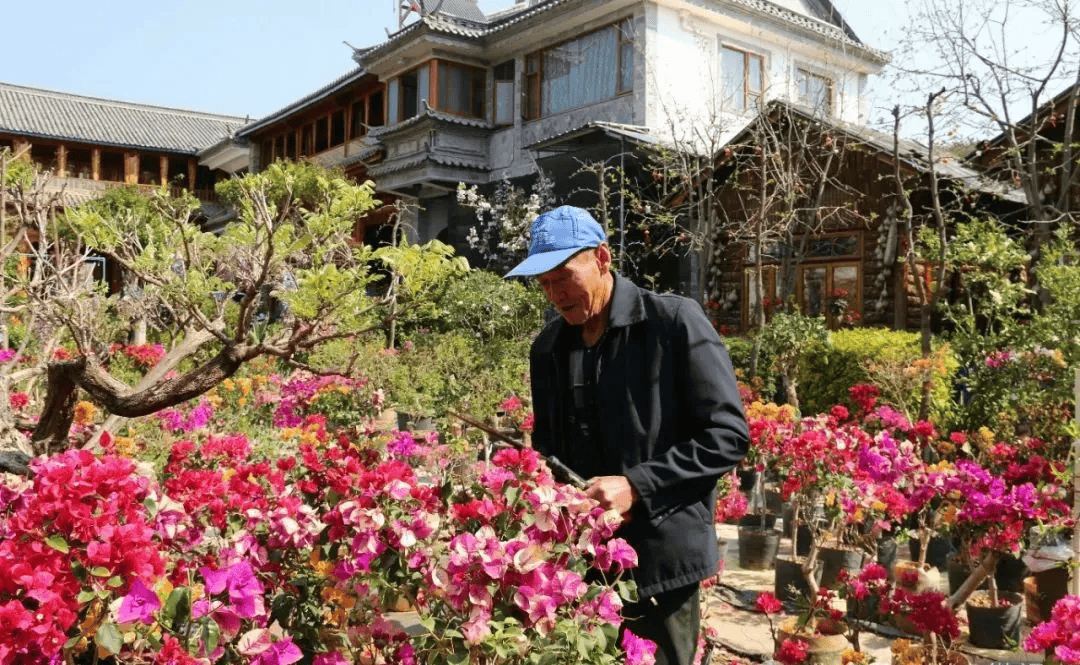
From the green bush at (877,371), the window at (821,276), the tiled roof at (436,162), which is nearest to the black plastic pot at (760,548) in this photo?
the green bush at (877,371)

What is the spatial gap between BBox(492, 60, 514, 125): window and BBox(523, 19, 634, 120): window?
1.64 ft

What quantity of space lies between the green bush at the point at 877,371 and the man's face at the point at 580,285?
6.86m

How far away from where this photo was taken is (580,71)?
1781cm

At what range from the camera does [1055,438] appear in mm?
7152

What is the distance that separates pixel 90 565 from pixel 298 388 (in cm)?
727

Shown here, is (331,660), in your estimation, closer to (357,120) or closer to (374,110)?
(374,110)

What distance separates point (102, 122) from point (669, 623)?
37.0 meters

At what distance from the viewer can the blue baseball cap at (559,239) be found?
7.65 feet

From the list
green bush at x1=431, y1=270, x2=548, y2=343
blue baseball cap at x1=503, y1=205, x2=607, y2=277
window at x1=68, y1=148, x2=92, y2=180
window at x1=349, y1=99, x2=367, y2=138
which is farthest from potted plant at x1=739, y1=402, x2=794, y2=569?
window at x1=68, y1=148, x2=92, y2=180

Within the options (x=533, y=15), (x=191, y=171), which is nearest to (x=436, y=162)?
(x=533, y=15)

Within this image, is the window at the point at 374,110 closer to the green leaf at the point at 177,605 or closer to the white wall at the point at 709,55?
the white wall at the point at 709,55

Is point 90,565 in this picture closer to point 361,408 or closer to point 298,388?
point 298,388

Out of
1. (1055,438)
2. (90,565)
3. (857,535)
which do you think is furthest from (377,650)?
(1055,438)

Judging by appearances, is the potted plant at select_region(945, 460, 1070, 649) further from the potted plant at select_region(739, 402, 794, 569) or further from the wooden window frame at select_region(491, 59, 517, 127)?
the wooden window frame at select_region(491, 59, 517, 127)
